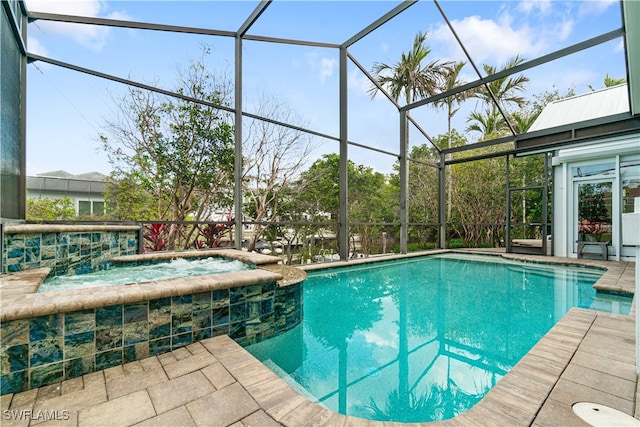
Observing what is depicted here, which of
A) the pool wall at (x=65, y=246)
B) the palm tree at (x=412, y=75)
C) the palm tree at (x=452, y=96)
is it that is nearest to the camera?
the pool wall at (x=65, y=246)

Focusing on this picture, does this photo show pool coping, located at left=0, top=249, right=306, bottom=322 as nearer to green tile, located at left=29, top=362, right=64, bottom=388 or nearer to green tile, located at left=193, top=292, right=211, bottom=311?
green tile, located at left=193, top=292, right=211, bottom=311

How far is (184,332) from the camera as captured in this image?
78.5 inches

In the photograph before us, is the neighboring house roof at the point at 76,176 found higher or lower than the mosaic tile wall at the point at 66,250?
higher

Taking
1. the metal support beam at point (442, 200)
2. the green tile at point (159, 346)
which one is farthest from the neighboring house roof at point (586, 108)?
the green tile at point (159, 346)

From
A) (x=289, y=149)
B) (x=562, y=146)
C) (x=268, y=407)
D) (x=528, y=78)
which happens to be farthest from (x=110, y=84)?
(x=528, y=78)

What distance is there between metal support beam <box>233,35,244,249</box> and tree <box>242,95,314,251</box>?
49.1 inches

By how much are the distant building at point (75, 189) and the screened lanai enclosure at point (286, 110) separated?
0.39 feet

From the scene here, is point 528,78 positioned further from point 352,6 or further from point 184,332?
point 184,332

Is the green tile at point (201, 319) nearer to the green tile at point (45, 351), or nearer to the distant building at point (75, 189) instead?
the green tile at point (45, 351)

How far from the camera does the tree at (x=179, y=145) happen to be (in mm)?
4973

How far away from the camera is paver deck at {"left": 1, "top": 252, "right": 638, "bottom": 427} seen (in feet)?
4.27

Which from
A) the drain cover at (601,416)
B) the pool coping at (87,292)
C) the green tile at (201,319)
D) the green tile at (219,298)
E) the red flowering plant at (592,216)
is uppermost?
the red flowering plant at (592,216)

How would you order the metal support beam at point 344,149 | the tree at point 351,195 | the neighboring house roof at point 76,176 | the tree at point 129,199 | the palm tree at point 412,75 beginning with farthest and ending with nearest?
the palm tree at point 412,75
the tree at point 351,195
the metal support beam at point 344,149
the tree at point 129,199
the neighboring house roof at point 76,176

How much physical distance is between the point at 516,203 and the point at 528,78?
461cm
